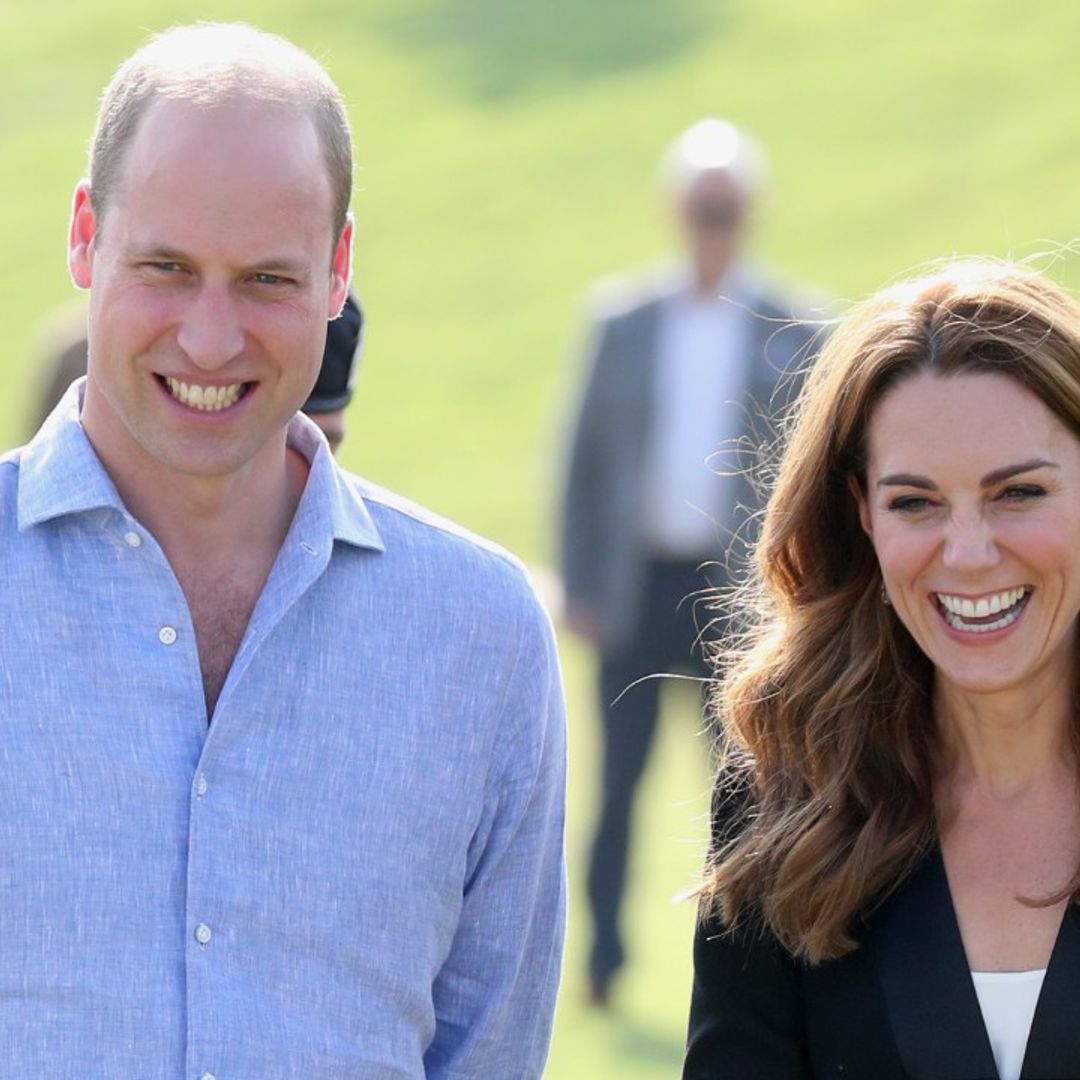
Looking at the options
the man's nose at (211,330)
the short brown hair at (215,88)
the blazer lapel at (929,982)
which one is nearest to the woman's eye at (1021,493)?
the blazer lapel at (929,982)

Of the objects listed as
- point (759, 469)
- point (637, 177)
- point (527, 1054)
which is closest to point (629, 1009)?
point (759, 469)

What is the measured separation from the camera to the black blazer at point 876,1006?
3.51 meters

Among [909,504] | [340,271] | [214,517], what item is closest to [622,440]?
[909,504]

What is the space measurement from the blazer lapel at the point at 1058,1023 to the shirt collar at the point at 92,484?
113 cm

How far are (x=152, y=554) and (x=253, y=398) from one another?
0.25m

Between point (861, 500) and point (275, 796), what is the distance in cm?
110

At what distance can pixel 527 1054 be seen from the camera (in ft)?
12.0

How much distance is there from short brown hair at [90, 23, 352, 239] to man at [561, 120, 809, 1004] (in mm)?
4566

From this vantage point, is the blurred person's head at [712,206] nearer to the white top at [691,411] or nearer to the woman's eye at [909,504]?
the white top at [691,411]

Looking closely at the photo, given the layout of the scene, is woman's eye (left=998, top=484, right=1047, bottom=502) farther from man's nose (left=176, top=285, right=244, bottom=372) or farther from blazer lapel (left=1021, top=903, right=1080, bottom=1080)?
man's nose (left=176, top=285, right=244, bottom=372)

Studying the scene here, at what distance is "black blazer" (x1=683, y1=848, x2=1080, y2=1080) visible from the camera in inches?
138

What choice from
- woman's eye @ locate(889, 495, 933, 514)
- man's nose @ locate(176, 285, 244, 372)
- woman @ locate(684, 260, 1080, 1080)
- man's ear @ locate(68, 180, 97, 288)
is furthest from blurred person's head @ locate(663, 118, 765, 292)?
man's nose @ locate(176, 285, 244, 372)

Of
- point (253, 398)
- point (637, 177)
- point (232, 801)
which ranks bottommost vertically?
point (232, 801)

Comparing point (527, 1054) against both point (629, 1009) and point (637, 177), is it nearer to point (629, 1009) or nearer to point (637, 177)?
point (629, 1009)
